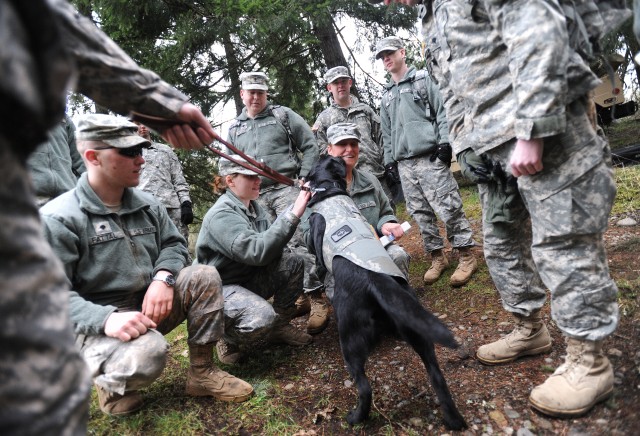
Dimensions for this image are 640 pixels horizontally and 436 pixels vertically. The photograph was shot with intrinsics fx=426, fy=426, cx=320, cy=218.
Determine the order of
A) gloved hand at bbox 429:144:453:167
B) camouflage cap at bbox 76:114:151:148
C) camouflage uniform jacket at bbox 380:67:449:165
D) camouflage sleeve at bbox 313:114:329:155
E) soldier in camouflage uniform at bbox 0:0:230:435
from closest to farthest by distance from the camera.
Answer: soldier in camouflage uniform at bbox 0:0:230:435, camouflage cap at bbox 76:114:151:148, gloved hand at bbox 429:144:453:167, camouflage uniform jacket at bbox 380:67:449:165, camouflage sleeve at bbox 313:114:329:155

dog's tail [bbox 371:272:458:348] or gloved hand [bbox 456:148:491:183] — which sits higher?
gloved hand [bbox 456:148:491:183]

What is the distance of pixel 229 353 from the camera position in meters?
3.29

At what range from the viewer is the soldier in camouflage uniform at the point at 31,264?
0.74 meters

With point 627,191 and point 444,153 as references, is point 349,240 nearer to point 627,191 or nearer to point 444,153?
point 444,153

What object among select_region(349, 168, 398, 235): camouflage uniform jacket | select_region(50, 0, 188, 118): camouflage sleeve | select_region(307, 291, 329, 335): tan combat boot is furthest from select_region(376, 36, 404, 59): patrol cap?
select_region(50, 0, 188, 118): camouflage sleeve

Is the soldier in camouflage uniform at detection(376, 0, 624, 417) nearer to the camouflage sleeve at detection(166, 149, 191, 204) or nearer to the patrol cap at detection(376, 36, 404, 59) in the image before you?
the patrol cap at detection(376, 36, 404, 59)

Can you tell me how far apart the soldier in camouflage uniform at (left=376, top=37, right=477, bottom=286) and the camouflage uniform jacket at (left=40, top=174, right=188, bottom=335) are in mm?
2737

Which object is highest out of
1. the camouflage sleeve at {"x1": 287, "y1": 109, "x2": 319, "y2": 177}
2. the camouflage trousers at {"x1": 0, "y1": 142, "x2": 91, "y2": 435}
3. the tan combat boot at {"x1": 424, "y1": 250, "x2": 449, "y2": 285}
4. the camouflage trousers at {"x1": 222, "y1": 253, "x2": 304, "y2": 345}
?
the camouflage trousers at {"x1": 0, "y1": 142, "x2": 91, "y2": 435}

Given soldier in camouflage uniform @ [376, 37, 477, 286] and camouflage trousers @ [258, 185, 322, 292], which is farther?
camouflage trousers @ [258, 185, 322, 292]

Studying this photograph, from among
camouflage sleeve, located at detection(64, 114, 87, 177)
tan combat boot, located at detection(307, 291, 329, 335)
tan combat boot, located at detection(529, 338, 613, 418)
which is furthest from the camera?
camouflage sleeve, located at detection(64, 114, 87, 177)

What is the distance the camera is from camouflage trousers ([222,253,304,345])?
297 cm

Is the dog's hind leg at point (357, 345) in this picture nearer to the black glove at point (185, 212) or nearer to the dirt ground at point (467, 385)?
the dirt ground at point (467, 385)

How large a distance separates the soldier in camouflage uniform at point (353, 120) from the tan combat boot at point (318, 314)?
1951 mm

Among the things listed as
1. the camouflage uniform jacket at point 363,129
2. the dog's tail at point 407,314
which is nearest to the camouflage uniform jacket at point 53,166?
the dog's tail at point 407,314
